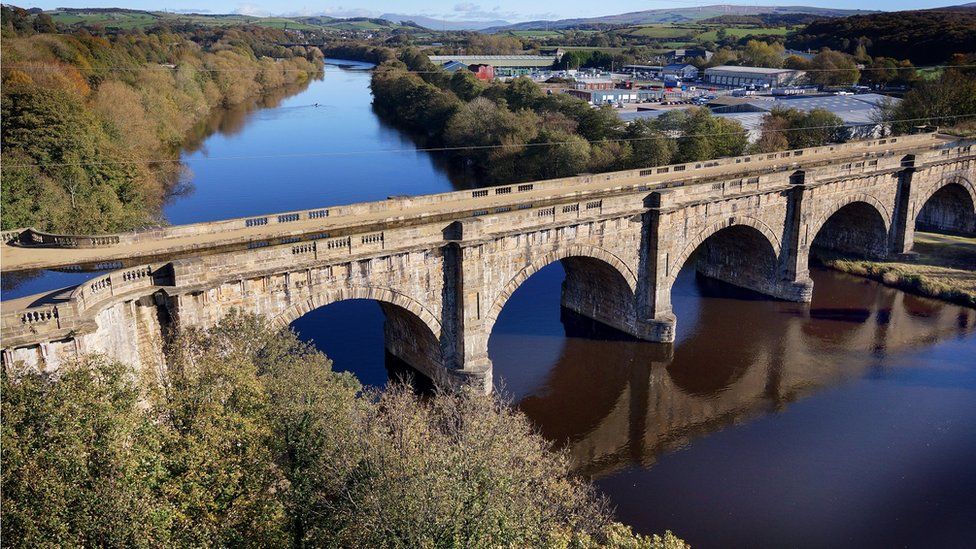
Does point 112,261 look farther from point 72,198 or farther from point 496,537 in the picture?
point 72,198

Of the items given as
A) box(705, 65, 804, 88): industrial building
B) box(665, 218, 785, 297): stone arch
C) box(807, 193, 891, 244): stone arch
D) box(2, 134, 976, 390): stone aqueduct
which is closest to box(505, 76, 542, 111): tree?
box(2, 134, 976, 390): stone aqueduct

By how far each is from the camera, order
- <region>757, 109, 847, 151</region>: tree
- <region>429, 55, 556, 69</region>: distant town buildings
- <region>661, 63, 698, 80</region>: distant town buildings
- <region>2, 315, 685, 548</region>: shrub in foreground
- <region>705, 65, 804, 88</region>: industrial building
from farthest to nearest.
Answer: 1. <region>429, 55, 556, 69</region>: distant town buildings
2. <region>661, 63, 698, 80</region>: distant town buildings
3. <region>705, 65, 804, 88</region>: industrial building
4. <region>757, 109, 847, 151</region>: tree
5. <region>2, 315, 685, 548</region>: shrub in foreground

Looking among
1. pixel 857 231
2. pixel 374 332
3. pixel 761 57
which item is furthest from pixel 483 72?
pixel 374 332

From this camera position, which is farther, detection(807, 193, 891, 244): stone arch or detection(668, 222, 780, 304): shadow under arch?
detection(807, 193, 891, 244): stone arch

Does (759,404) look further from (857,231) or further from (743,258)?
(857,231)

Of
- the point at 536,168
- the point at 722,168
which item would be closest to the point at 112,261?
the point at 722,168

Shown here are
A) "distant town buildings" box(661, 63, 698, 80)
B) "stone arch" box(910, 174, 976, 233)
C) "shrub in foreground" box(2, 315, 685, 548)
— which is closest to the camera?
"shrub in foreground" box(2, 315, 685, 548)

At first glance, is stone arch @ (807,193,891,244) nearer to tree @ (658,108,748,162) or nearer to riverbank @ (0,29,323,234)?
tree @ (658,108,748,162)
